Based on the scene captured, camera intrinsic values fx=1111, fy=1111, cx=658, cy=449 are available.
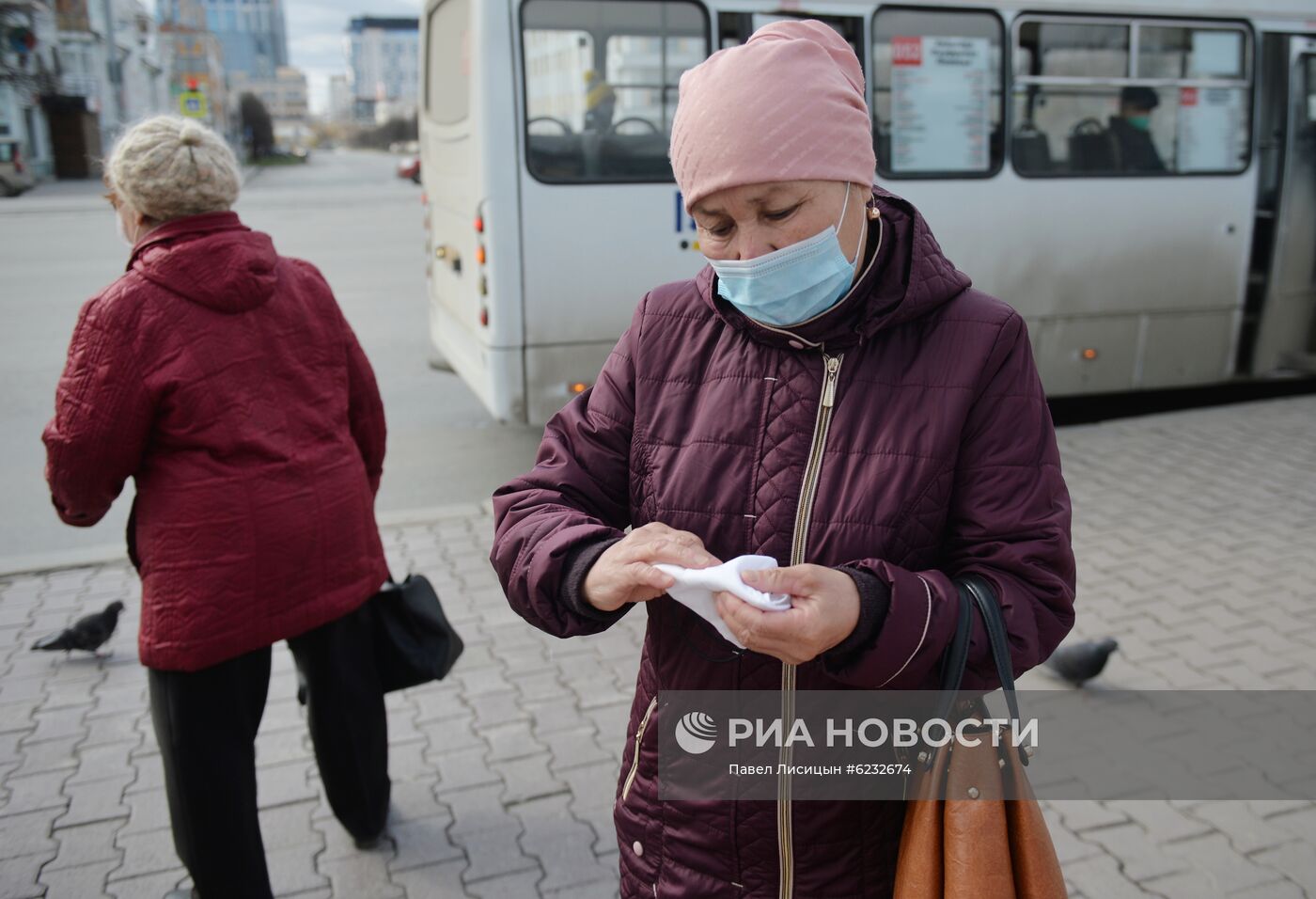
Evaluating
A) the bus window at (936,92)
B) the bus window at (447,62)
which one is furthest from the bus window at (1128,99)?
the bus window at (447,62)

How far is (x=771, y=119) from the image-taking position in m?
1.51

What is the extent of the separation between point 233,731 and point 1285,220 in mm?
7848

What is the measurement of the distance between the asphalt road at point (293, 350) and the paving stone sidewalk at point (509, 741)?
81 centimetres

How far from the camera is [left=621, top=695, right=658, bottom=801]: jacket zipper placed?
5.83ft

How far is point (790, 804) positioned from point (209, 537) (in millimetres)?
1549

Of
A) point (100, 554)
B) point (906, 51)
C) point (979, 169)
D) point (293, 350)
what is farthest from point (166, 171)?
point (979, 169)


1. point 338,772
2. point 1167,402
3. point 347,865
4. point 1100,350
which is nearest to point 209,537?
point 338,772

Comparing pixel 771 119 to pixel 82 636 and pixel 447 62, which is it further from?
pixel 447 62

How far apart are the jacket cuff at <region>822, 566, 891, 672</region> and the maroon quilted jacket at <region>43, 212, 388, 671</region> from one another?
5.41 feet

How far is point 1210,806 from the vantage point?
3383 mm

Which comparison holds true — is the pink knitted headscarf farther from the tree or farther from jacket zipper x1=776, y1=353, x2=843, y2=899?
the tree

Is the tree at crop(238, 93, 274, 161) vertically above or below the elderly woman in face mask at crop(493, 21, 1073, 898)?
above

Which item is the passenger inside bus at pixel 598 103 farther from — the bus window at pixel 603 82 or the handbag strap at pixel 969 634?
the handbag strap at pixel 969 634

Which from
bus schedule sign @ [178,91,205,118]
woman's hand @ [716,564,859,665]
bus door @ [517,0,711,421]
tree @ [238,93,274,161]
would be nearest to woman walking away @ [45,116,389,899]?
woman's hand @ [716,564,859,665]
